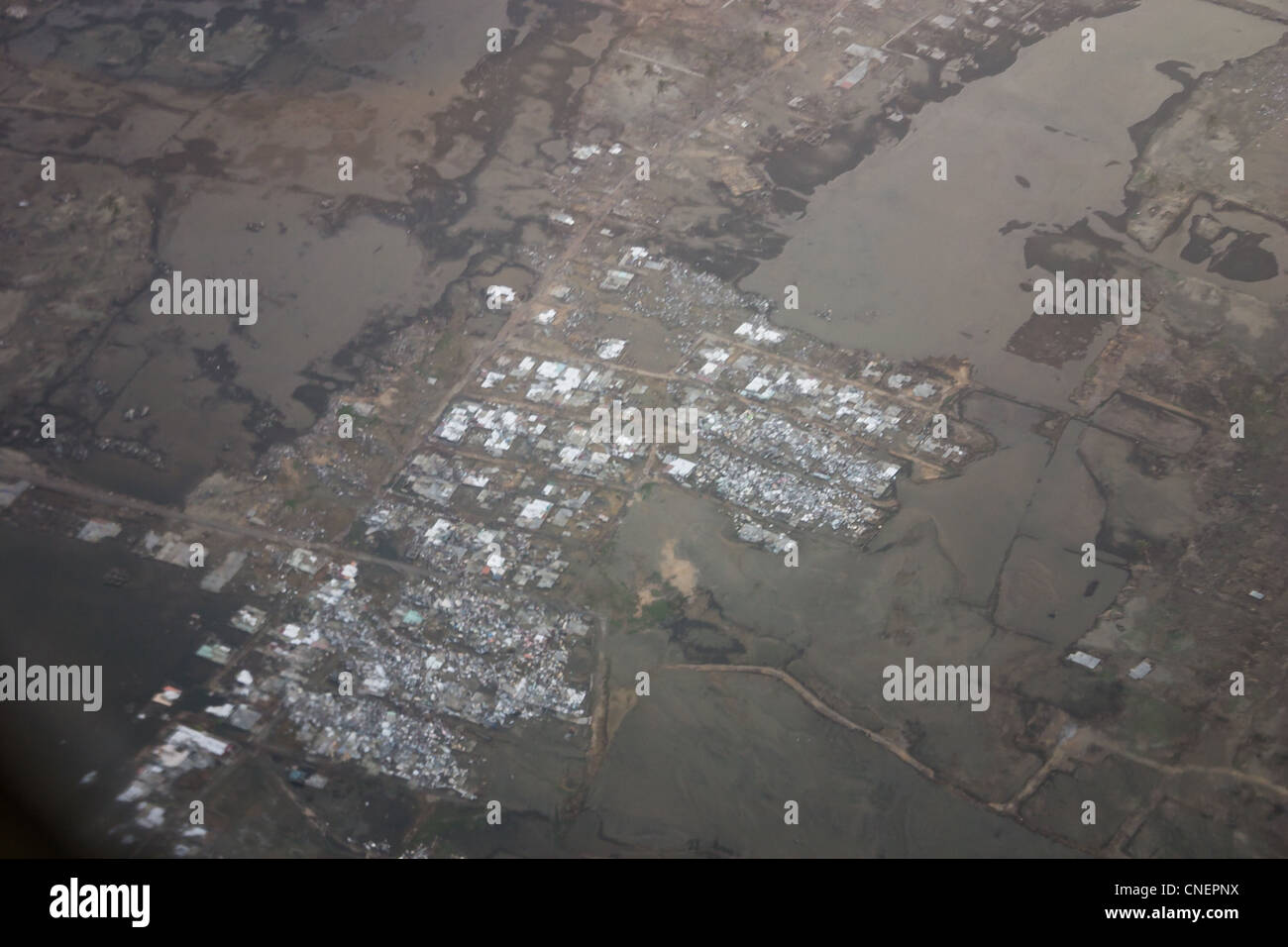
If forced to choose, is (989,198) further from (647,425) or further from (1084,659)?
(1084,659)

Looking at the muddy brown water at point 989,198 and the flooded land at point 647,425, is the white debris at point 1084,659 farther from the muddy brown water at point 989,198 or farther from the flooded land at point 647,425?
the muddy brown water at point 989,198

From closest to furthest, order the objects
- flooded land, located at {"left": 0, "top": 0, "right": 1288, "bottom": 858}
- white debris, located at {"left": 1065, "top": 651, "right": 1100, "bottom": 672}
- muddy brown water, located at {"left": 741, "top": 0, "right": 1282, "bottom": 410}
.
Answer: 1. flooded land, located at {"left": 0, "top": 0, "right": 1288, "bottom": 858}
2. white debris, located at {"left": 1065, "top": 651, "right": 1100, "bottom": 672}
3. muddy brown water, located at {"left": 741, "top": 0, "right": 1282, "bottom": 410}

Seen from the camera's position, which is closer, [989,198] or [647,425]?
[647,425]

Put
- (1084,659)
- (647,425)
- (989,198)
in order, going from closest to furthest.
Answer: (1084,659), (647,425), (989,198)

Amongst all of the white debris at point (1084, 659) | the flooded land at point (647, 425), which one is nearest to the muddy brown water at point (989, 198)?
the flooded land at point (647, 425)

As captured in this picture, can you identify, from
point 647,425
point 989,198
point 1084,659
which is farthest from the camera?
point 989,198

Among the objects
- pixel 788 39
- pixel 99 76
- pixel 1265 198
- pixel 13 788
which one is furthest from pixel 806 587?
pixel 99 76

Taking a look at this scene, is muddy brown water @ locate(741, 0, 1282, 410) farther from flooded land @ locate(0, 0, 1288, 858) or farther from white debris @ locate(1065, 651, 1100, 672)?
white debris @ locate(1065, 651, 1100, 672)

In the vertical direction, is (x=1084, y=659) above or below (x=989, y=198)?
below

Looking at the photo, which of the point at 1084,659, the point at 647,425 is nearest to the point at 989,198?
the point at 647,425

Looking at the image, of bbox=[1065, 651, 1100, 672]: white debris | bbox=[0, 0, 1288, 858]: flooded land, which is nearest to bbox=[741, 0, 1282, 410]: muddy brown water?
bbox=[0, 0, 1288, 858]: flooded land
